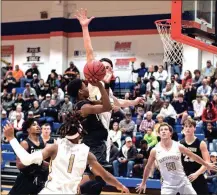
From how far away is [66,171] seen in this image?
12.9 ft

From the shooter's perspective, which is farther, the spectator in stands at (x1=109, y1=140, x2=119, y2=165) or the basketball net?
the spectator in stands at (x1=109, y1=140, x2=119, y2=165)

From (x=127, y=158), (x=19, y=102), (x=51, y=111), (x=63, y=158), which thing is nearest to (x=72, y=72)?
(x=19, y=102)

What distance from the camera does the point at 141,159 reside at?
10797 mm

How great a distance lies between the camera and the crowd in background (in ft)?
36.5

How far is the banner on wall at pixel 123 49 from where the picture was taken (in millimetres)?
18659

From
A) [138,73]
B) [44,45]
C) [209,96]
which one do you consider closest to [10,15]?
[44,45]

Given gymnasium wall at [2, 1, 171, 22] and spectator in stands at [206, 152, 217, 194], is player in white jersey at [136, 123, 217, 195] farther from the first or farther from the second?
gymnasium wall at [2, 1, 171, 22]

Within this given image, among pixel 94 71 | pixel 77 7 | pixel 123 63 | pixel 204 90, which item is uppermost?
pixel 77 7

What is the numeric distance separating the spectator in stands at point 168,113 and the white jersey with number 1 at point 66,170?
29.7 ft

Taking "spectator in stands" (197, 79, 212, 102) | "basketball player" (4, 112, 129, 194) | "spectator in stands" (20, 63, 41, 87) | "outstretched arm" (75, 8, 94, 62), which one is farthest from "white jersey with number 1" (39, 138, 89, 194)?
"spectator in stands" (20, 63, 41, 87)

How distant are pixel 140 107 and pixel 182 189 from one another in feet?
A: 25.6

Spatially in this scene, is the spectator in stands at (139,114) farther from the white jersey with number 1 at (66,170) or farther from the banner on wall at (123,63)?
the white jersey with number 1 at (66,170)

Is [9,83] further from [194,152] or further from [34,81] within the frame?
[194,152]

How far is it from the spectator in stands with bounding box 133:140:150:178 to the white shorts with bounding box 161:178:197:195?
4348 millimetres
